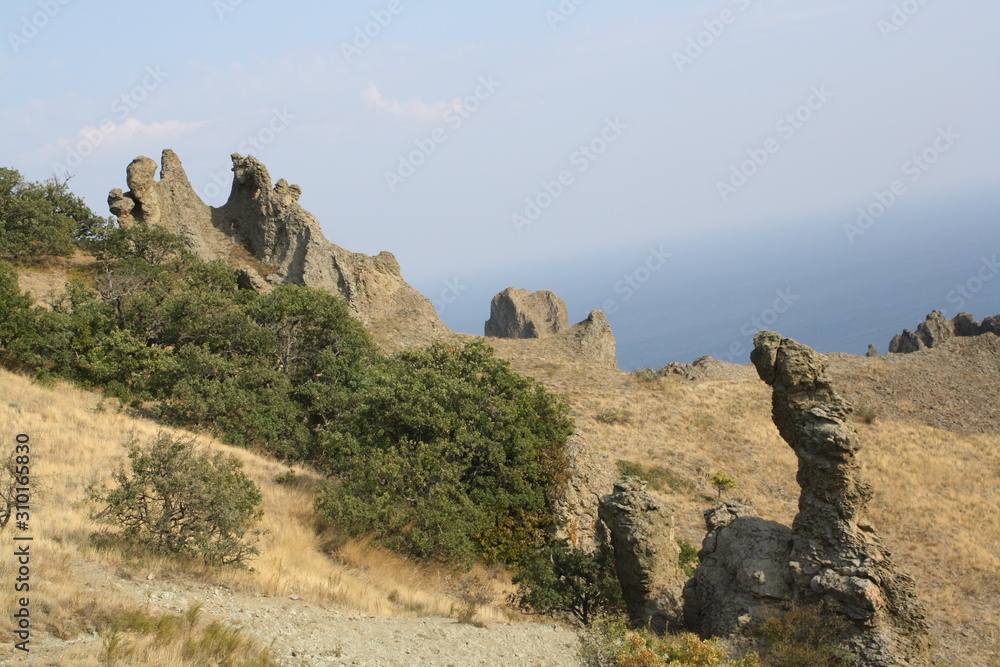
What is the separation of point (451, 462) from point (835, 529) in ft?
29.2

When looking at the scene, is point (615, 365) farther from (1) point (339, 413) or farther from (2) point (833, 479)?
(2) point (833, 479)

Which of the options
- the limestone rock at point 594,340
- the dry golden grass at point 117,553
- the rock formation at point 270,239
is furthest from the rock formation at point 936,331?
the dry golden grass at point 117,553

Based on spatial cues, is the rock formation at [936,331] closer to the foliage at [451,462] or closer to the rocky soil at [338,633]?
the foliage at [451,462]

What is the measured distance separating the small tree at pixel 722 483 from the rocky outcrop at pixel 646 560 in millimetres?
13970

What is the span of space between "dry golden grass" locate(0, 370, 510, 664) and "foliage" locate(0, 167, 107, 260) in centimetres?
1567

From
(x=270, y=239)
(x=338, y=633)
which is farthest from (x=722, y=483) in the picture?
(x=270, y=239)

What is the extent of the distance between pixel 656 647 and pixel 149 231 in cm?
3439

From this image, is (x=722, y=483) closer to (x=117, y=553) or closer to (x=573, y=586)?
(x=573, y=586)

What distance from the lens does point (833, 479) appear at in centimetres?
1126

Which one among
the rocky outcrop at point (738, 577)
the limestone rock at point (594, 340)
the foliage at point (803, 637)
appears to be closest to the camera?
the foliage at point (803, 637)

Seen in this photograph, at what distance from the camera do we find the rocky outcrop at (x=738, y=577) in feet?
36.8

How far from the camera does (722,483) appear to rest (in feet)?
87.2

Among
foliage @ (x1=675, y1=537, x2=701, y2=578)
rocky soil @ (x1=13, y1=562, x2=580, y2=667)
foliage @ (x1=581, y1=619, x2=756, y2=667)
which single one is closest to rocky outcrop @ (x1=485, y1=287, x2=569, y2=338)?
foliage @ (x1=675, y1=537, x2=701, y2=578)

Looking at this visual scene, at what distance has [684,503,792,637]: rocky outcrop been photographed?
1120cm
